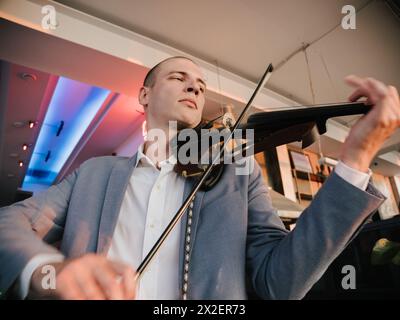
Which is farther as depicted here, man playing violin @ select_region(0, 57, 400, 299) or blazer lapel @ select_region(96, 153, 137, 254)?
blazer lapel @ select_region(96, 153, 137, 254)

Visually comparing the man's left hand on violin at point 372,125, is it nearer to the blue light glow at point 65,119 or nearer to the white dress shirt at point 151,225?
the white dress shirt at point 151,225

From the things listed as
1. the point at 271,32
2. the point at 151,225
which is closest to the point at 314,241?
the point at 151,225

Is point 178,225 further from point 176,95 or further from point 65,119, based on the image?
point 65,119

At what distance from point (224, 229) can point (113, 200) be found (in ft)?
1.17

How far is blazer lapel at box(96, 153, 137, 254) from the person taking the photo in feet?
2.48

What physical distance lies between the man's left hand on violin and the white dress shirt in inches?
1.3

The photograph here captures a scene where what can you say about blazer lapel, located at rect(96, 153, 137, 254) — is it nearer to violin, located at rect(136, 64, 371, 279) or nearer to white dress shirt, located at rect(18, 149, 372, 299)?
white dress shirt, located at rect(18, 149, 372, 299)

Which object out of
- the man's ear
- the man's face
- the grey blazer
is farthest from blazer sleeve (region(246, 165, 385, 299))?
the man's ear

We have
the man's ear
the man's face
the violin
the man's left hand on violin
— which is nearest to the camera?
the man's left hand on violin

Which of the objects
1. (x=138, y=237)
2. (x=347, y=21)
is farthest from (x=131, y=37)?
(x=138, y=237)

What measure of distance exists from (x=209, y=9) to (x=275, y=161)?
8.28ft

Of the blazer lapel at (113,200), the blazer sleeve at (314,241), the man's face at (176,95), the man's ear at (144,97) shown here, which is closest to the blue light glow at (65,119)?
the man's ear at (144,97)

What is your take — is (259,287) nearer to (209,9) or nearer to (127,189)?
(127,189)

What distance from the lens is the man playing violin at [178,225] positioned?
509mm
